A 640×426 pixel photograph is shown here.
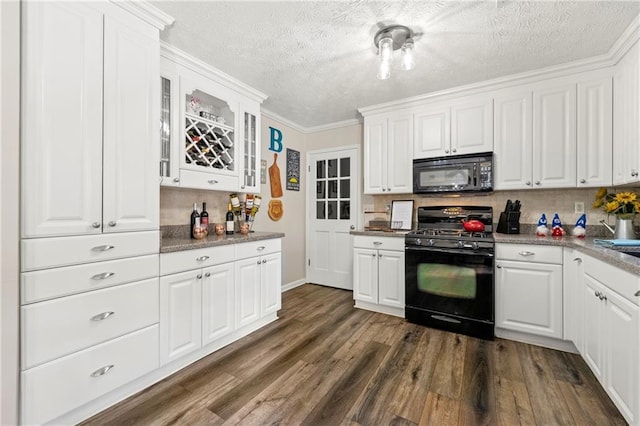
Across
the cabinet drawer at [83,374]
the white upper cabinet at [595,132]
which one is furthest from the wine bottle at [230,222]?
the white upper cabinet at [595,132]

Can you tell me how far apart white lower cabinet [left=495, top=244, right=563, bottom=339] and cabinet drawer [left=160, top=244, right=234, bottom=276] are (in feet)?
7.74

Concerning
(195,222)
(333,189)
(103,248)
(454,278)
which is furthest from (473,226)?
(103,248)

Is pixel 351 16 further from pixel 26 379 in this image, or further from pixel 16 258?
pixel 26 379

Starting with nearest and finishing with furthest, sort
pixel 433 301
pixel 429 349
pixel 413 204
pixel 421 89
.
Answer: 1. pixel 429 349
2. pixel 433 301
3. pixel 421 89
4. pixel 413 204

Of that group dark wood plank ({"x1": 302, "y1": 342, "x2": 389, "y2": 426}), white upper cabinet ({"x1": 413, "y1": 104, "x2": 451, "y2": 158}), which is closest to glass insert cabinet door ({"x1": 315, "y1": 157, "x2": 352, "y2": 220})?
white upper cabinet ({"x1": 413, "y1": 104, "x2": 451, "y2": 158})

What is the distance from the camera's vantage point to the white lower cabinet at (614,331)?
1285 millimetres

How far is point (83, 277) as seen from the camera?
146cm

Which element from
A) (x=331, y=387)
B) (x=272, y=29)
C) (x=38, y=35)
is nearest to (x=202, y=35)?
(x=272, y=29)

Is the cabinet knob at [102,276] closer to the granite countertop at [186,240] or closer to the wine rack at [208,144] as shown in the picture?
the granite countertop at [186,240]

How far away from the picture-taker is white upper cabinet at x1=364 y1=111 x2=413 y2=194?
3.17 metres

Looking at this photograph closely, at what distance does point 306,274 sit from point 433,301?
2.09 metres

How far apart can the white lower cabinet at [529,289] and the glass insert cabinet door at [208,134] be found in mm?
2637

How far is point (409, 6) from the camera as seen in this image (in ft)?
5.53

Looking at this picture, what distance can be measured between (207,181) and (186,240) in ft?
1.80
